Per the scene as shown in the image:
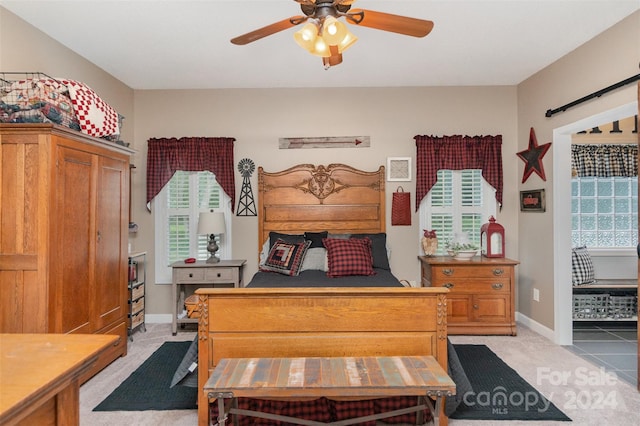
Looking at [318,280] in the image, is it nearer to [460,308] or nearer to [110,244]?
[460,308]

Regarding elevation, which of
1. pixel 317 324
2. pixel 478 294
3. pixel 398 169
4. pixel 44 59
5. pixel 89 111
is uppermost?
pixel 44 59

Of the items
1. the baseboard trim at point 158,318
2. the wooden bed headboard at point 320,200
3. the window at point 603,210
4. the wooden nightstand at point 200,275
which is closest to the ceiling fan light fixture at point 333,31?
the wooden bed headboard at point 320,200

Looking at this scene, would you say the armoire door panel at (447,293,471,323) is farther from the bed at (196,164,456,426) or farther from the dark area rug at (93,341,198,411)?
the dark area rug at (93,341,198,411)

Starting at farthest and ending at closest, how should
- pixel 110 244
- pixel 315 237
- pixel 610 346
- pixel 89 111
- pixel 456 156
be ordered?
1. pixel 456 156
2. pixel 315 237
3. pixel 610 346
4. pixel 110 244
5. pixel 89 111

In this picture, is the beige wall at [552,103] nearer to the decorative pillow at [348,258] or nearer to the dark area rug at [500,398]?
the dark area rug at [500,398]

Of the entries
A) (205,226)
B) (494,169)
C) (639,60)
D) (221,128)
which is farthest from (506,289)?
(221,128)

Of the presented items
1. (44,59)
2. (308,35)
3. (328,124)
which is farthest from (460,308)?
(44,59)

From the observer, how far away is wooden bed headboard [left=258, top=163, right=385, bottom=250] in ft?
14.5

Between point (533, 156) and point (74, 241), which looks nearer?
point (74, 241)

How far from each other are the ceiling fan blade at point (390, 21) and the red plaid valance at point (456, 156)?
7.83 feet

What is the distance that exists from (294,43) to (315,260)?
83.1 inches

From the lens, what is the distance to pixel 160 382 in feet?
9.47

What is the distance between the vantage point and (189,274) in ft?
13.3

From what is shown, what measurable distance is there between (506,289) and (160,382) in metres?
3.45
